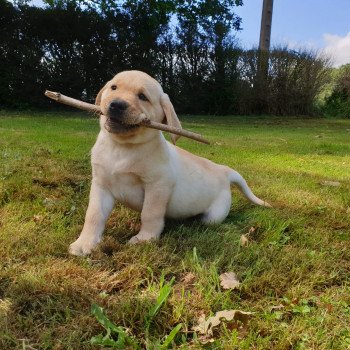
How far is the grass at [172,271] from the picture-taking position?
1685 mm

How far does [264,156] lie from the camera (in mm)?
6312

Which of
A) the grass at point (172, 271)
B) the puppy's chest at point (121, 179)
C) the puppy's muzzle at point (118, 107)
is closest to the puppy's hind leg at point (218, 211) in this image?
the grass at point (172, 271)

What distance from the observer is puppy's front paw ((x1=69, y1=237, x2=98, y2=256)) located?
2323 mm

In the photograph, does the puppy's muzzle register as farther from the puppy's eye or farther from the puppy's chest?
the puppy's chest

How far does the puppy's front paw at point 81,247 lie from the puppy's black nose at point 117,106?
0.74 meters

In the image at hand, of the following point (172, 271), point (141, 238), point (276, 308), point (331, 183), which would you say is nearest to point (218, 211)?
point (141, 238)

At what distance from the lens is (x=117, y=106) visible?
94.6 inches

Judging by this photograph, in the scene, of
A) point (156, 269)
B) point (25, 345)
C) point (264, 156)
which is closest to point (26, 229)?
point (156, 269)

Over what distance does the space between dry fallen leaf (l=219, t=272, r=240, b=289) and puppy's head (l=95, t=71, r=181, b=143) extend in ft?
3.13

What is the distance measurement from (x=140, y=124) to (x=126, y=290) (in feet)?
3.16

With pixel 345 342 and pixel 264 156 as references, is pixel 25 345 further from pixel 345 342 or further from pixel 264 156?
pixel 264 156

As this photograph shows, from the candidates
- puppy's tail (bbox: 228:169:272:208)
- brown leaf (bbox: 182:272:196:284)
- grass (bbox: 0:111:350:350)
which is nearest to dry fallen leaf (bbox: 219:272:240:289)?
grass (bbox: 0:111:350:350)

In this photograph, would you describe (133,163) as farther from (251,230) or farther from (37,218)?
(251,230)

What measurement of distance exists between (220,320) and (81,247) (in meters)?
0.95
